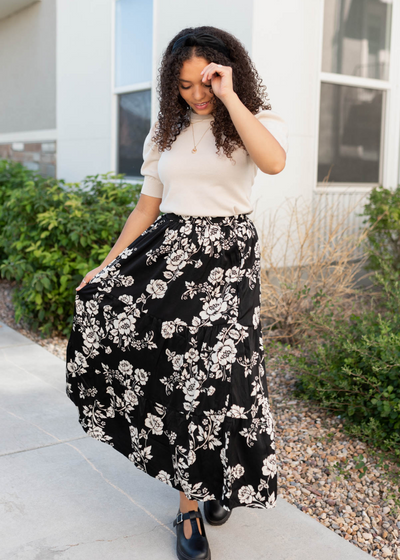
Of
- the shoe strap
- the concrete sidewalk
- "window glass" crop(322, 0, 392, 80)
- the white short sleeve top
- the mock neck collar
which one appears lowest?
the concrete sidewalk

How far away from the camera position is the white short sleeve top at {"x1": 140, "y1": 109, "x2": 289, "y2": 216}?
2.07 meters

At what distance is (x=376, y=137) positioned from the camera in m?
5.87

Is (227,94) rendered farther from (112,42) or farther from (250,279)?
(112,42)

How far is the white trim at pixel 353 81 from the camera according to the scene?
5305 mm

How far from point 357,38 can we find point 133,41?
90.8 inches

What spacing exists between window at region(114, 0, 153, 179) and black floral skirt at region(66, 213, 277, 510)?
13.7 feet

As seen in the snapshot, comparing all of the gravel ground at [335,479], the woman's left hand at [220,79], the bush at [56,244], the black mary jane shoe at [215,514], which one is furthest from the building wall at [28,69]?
the black mary jane shoe at [215,514]

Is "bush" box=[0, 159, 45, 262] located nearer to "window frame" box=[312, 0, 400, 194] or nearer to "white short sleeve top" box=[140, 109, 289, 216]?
"window frame" box=[312, 0, 400, 194]

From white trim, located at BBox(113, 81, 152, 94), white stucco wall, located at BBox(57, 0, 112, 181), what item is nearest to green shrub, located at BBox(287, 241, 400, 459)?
white trim, located at BBox(113, 81, 152, 94)

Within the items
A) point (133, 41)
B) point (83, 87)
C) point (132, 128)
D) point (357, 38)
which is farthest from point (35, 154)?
point (357, 38)

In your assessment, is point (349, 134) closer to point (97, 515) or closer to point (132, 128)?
point (132, 128)

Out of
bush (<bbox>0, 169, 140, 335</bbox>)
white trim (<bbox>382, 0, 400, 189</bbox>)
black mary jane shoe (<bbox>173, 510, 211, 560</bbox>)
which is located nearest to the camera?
black mary jane shoe (<bbox>173, 510, 211, 560</bbox>)

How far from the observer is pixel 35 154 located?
27.7 feet

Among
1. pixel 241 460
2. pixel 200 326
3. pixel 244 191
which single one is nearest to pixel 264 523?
pixel 241 460
